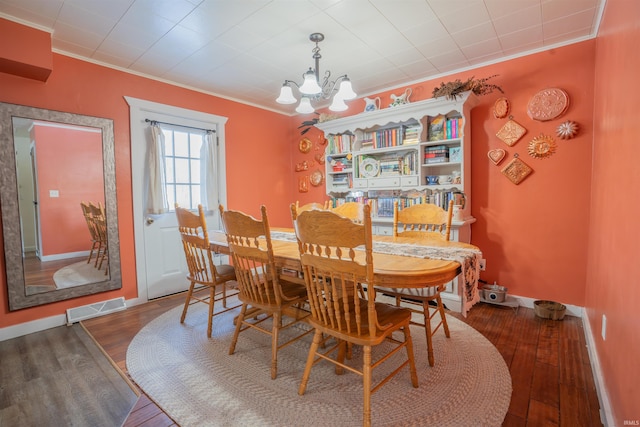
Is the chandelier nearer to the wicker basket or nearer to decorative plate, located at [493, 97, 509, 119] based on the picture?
decorative plate, located at [493, 97, 509, 119]

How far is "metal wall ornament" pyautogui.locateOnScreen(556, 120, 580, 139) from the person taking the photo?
258 centimetres

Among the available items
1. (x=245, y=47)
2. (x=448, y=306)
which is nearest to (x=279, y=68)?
(x=245, y=47)

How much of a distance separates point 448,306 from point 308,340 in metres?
1.44

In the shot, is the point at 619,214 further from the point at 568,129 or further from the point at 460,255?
the point at 568,129

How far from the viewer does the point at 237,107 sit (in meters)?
3.99

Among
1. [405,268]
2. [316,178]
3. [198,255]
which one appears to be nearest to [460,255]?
[405,268]

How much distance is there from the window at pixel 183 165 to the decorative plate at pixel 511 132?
326cm

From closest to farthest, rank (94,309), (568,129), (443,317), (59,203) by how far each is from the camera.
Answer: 1. (443,317)
2. (568,129)
3. (59,203)
4. (94,309)

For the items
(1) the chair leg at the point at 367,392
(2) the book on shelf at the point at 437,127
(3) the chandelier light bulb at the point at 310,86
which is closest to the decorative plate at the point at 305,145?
(2) the book on shelf at the point at 437,127

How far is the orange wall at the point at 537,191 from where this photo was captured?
2596mm

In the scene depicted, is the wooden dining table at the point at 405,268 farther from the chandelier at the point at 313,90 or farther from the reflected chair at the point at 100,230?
the reflected chair at the point at 100,230

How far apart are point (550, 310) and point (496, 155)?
1.46 metres

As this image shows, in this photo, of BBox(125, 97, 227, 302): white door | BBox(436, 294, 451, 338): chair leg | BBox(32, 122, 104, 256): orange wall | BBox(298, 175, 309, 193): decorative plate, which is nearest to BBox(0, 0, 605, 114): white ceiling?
BBox(125, 97, 227, 302): white door

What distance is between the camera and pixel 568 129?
260 cm
